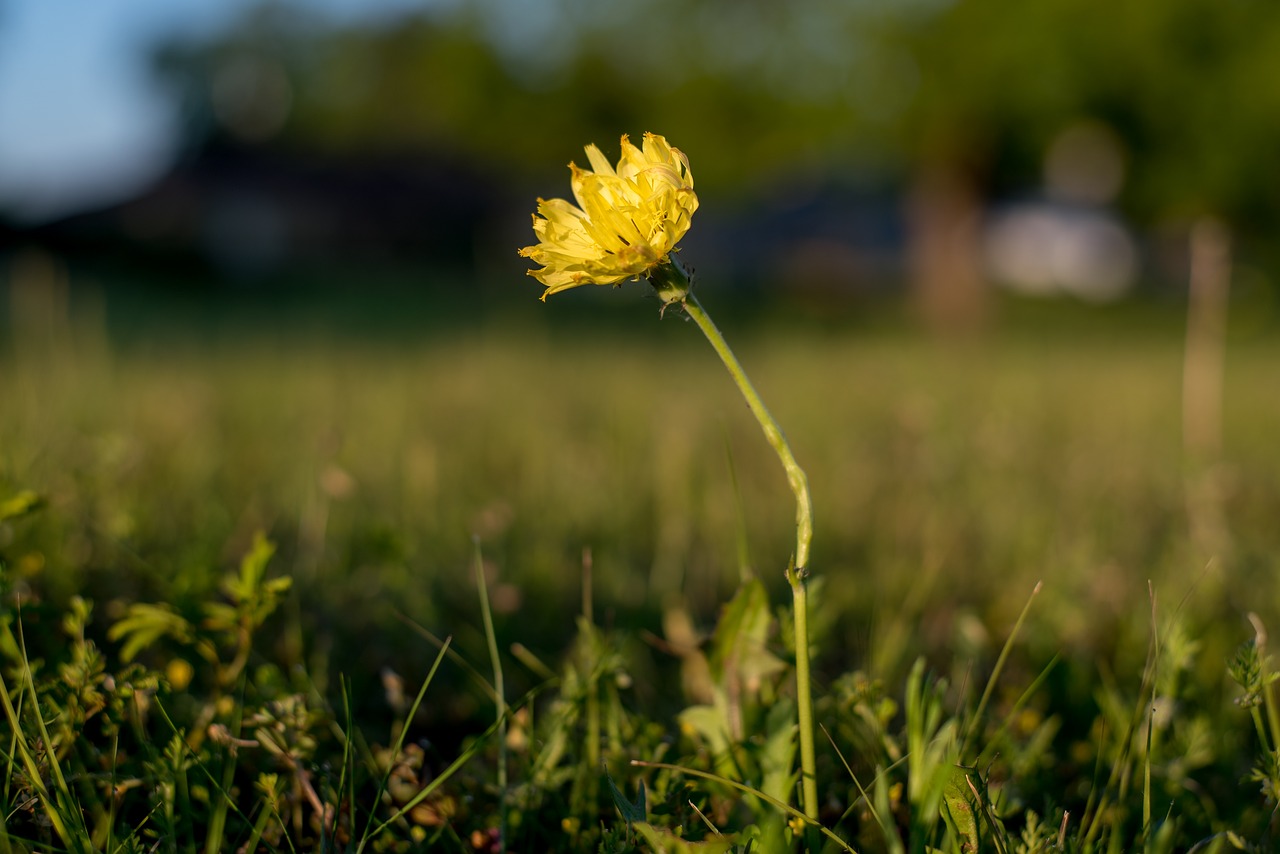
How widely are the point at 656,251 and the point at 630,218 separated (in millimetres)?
35

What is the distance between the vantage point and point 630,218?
89cm

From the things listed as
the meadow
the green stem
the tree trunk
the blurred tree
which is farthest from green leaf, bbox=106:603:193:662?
the tree trunk

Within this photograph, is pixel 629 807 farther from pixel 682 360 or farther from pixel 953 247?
pixel 953 247

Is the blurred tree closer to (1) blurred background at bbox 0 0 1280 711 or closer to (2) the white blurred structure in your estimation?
(1) blurred background at bbox 0 0 1280 711

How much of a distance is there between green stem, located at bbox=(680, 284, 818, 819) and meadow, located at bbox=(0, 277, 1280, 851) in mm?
52

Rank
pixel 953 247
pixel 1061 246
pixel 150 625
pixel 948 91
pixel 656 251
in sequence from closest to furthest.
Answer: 1. pixel 656 251
2. pixel 150 625
3. pixel 948 91
4. pixel 953 247
5. pixel 1061 246

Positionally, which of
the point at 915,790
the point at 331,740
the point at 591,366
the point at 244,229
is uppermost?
the point at 915,790

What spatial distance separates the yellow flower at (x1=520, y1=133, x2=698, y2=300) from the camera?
2.92ft

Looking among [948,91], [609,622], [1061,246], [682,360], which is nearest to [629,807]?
[609,622]

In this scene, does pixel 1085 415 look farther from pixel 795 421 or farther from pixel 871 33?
pixel 871 33

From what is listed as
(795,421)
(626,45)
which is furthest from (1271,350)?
(626,45)

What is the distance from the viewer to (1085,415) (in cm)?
424

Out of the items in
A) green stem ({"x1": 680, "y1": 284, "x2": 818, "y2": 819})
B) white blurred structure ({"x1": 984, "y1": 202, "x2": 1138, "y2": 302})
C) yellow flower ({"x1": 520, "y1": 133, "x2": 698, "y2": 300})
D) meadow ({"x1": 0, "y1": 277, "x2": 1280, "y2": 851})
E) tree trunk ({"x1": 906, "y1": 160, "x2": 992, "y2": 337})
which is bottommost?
white blurred structure ({"x1": 984, "y1": 202, "x2": 1138, "y2": 302})

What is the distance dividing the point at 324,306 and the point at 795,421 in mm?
12382
